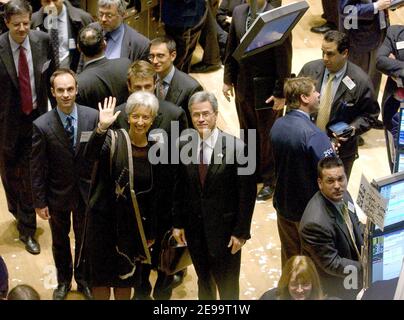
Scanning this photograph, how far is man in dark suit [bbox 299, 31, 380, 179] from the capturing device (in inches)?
235

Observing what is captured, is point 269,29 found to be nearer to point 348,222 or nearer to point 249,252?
point 249,252

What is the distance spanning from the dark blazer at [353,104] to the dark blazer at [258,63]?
0.49 m

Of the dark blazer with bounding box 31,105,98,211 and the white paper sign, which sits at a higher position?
the white paper sign

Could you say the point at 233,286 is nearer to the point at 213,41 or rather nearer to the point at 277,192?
the point at 277,192

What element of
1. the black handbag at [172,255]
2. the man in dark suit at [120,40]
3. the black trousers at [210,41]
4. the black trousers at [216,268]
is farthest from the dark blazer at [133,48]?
the black trousers at [210,41]

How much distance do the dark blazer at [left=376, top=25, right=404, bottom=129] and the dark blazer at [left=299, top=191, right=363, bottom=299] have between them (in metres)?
1.83

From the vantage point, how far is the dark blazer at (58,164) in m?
5.46

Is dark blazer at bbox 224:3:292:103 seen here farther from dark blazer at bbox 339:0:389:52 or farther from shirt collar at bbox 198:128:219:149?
shirt collar at bbox 198:128:219:149

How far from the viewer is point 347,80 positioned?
597 cm

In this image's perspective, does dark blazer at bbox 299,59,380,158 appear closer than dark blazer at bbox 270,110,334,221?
No

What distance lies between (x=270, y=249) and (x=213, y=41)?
288 cm

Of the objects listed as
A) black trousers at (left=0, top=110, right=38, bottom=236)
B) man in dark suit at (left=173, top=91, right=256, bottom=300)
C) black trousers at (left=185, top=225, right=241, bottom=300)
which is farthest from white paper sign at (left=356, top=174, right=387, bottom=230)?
black trousers at (left=0, top=110, right=38, bottom=236)

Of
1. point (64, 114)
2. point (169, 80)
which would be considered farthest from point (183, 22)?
point (64, 114)
